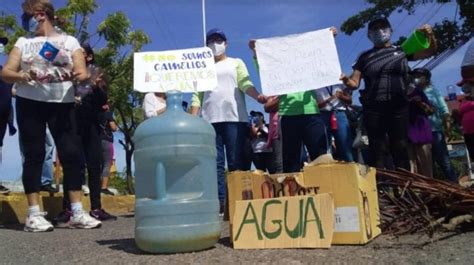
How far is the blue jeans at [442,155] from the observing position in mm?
7016

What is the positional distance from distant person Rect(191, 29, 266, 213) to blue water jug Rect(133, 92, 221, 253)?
51.4 inches

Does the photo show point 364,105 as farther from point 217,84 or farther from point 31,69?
point 31,69

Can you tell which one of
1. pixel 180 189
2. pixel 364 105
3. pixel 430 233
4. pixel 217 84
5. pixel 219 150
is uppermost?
pixel 217 84

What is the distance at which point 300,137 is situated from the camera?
4.57 m

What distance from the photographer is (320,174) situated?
3.23 metres

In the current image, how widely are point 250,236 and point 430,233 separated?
112 centimetres

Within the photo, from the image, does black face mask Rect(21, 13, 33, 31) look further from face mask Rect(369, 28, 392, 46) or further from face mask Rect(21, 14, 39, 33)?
face mask Rect(369, 28, 392, 46)

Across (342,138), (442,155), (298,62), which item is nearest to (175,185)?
(298,62)

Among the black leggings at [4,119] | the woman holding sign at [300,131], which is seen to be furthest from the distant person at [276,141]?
the black leggings at [4,119]

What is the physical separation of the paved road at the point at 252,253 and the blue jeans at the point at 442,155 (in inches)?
155

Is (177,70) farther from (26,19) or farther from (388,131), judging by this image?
(388,131)

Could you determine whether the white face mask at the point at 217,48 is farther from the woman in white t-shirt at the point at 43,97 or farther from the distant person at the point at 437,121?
the distant person at the point at 437,121

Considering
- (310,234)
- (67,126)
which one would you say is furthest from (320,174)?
(67,126)

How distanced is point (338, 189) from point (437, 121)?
15.0ft
